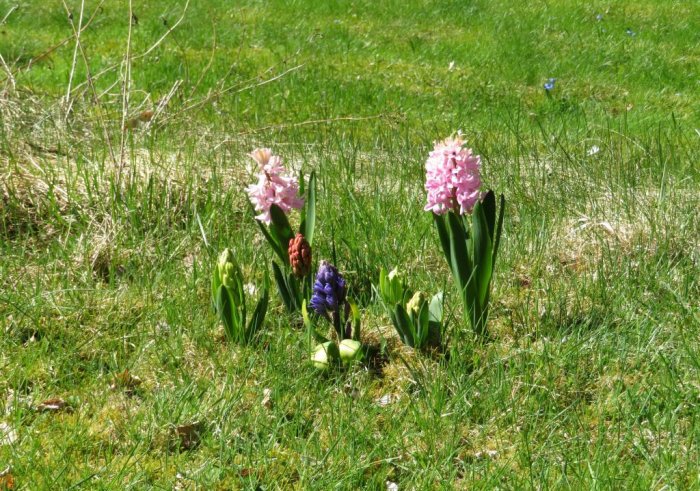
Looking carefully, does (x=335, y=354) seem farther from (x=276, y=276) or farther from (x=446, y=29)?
(x=446, y=29)

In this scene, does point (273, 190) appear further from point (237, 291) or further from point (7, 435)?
point (7, 435)

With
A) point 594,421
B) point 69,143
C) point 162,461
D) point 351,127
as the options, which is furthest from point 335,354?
point 351,127

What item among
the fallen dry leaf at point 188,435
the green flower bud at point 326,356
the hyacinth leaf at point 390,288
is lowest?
the fallen dry leaf at point 188,435

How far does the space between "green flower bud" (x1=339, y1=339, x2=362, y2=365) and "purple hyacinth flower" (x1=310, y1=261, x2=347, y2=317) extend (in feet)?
0.37

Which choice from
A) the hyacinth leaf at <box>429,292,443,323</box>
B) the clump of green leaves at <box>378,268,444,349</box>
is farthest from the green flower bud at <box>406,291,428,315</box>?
the hyacinth leaf at <box>429,292,443,323</box>

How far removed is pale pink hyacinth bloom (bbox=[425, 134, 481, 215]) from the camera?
2.57m

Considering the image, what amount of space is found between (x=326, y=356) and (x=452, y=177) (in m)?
0.68

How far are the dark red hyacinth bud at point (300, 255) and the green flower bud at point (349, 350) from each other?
27 cm

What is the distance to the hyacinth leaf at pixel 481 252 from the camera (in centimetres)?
264

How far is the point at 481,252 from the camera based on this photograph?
8.89ft

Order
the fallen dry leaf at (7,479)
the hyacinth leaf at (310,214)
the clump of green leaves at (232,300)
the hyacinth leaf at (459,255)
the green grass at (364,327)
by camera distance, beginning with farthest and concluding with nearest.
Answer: the hyacinth leaf at (310,214) → the clump of green leaves at (232,300) → the hyacinth leaf at (459,255) → the green grass at (364,327) → the fallen dry leaf at (7,479)

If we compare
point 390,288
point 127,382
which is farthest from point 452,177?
point 127,382

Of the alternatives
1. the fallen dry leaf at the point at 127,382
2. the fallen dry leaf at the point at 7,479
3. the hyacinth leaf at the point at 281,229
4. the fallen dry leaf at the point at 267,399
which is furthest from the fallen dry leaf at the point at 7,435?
the hyacinth leaf at the point at 281,229

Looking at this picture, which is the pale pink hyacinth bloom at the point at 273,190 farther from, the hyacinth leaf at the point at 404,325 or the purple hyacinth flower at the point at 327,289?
the hyacinth leaf at the point at 404,325
